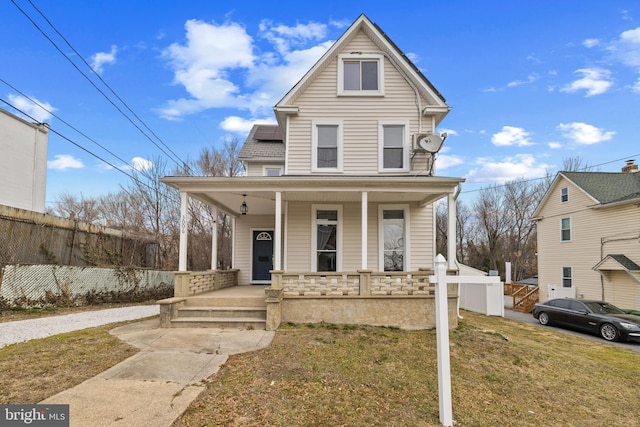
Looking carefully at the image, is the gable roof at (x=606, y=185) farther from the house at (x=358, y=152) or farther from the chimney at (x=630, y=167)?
the house at (x=358, y=152)

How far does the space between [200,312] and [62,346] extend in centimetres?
250

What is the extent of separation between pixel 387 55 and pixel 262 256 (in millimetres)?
8088

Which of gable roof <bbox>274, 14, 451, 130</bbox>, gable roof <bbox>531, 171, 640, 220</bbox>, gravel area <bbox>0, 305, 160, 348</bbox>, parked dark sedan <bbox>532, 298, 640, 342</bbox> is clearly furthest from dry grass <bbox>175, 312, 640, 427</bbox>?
gable roof <bbox>531, 171, 640, 220</bbox>

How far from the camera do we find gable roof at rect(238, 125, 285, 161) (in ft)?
45.4

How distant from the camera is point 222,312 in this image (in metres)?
7.71

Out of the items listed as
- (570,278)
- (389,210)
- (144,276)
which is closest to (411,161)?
(389,210)

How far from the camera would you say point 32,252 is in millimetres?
10586

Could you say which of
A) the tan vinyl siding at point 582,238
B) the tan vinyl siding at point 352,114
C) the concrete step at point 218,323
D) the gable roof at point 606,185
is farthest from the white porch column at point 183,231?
the tan vinyl siding at point 582,238

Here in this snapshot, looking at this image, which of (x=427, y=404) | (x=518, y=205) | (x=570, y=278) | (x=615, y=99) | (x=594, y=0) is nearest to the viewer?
(x=427, y=404)

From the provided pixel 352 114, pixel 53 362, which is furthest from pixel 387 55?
pixel 53 362

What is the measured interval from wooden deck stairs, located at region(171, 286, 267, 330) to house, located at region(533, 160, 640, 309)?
17.1 meters

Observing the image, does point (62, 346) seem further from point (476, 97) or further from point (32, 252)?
point (476, 97)

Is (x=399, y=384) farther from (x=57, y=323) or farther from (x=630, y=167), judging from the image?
(x=630, y=167)

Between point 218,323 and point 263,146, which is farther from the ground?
point 263,146
